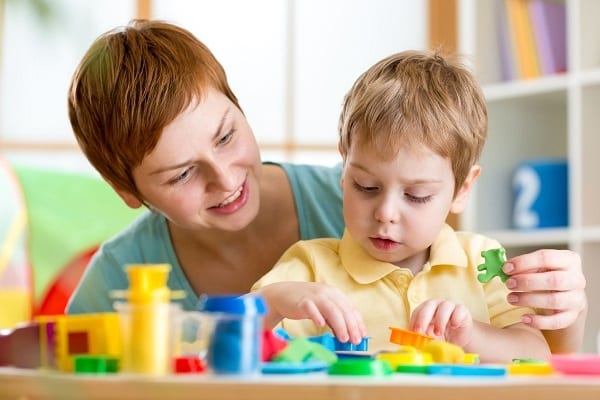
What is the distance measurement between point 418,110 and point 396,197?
0.43 feet

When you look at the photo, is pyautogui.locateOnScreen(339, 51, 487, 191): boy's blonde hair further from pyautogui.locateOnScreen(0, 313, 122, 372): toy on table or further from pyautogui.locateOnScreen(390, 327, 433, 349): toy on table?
pyautogui.locateOnScreen(0, 313, 122, 372): toy on table

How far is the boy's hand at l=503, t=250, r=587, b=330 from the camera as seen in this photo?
3.64ft

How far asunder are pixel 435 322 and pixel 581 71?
7.14 ft

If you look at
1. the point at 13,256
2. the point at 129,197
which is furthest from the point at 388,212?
the point at 13,256

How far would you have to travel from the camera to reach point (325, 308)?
947 mm

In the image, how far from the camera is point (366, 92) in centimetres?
132

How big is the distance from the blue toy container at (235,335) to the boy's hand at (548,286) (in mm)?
537

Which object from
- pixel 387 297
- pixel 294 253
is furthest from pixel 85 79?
pixel 387 297

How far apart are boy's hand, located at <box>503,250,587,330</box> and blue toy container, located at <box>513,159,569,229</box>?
1.91 metres

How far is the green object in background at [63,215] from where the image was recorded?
3.04 meters

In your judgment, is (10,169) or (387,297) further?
(10,169)

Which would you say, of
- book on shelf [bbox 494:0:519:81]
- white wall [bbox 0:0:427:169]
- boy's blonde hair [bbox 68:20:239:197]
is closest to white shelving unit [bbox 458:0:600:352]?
book on shelf [bbox 494:0:519:81]

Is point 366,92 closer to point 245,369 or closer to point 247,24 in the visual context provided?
point 245,369

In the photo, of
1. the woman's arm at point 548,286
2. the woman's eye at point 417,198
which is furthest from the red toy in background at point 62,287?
the woman's arm at point 548,286
